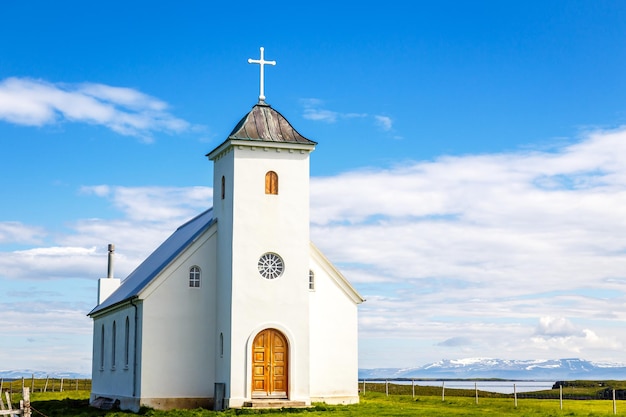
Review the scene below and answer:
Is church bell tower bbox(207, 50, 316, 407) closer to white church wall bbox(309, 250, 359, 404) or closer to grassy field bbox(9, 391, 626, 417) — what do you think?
grassy field bbox(9, 391, 626, 417)

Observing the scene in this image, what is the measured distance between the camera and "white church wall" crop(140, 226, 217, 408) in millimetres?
37594

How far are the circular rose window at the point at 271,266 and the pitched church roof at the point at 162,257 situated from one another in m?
3.21

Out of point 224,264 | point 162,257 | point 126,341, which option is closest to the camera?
point 224,264

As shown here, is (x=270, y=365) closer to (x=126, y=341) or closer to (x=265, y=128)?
(x=126, y=341)

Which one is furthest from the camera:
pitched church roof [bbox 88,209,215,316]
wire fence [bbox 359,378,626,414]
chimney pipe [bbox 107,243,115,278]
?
chimney pipe [bbox 107,243,115,278]

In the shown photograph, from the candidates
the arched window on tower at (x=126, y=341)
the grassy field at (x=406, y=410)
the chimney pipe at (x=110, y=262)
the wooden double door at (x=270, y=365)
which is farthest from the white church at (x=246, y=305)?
the chimney pipe at (x=110, y=262)

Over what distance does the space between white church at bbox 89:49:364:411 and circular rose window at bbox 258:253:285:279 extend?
4 cm

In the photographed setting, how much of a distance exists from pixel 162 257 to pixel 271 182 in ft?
32.7

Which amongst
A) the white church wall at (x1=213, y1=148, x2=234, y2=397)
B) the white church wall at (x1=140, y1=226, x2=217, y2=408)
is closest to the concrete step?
the white church wall at (x1=213, y1=148, x2=234, y2=397)

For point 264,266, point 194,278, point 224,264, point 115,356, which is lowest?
point 115,356

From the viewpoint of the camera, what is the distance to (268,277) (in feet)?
122

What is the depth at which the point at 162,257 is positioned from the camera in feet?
149

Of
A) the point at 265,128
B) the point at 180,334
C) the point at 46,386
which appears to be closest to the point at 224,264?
the point at 180,334

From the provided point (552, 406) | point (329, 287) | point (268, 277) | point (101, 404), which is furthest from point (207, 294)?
point (552, 406)
